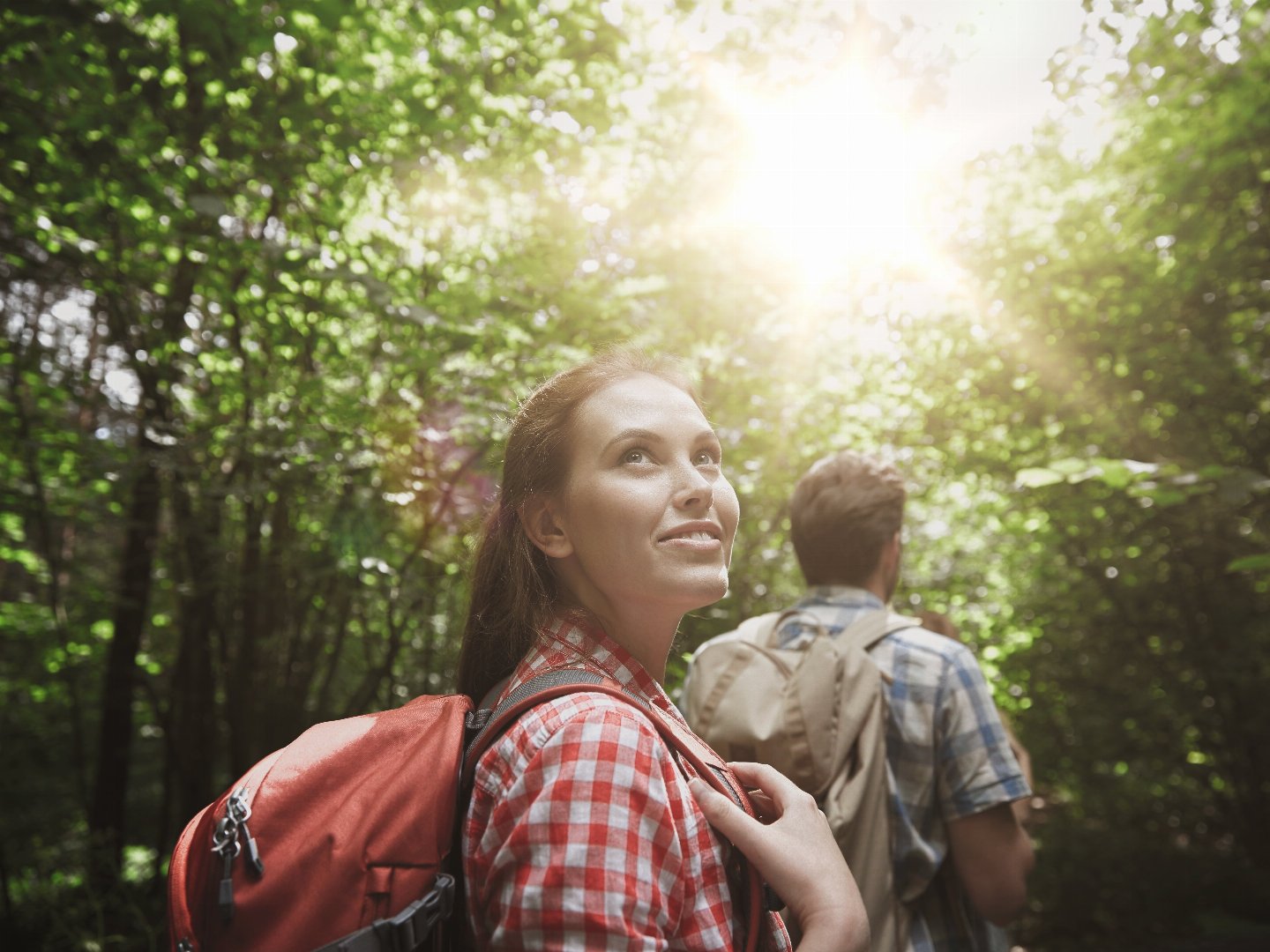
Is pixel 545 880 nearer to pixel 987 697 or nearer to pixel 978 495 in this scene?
pixel 987 697

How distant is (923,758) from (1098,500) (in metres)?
4.33

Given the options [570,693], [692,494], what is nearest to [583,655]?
[570,693]

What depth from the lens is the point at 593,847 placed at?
812 mm

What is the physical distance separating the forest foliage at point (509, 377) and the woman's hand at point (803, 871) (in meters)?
1.85

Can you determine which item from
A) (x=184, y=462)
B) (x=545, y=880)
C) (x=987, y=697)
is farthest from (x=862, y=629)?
(x=184, y=462)

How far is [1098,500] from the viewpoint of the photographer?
17.5 feet

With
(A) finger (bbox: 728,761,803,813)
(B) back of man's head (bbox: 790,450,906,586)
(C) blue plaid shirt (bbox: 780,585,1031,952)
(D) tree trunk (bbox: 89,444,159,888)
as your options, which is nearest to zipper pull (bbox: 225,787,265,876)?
(A) finger (bbox: 728,761,803,813)

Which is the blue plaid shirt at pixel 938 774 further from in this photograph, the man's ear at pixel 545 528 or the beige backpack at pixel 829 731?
the man's ear at pixel 545 528

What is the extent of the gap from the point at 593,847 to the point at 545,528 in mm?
559

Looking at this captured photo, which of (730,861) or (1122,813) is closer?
(730,861)

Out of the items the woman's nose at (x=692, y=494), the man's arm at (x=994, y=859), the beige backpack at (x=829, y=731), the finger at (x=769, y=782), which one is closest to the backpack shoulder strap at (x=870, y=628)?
the beige backpack at (x=829, y=731)

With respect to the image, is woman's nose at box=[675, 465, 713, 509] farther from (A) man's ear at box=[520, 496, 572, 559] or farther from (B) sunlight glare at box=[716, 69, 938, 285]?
(B) sunlight glare at box=[716, 69, 938, 285]

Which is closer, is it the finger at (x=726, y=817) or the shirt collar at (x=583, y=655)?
the finger at (x=726, y=817)

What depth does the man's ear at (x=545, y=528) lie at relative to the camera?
1235 mm
